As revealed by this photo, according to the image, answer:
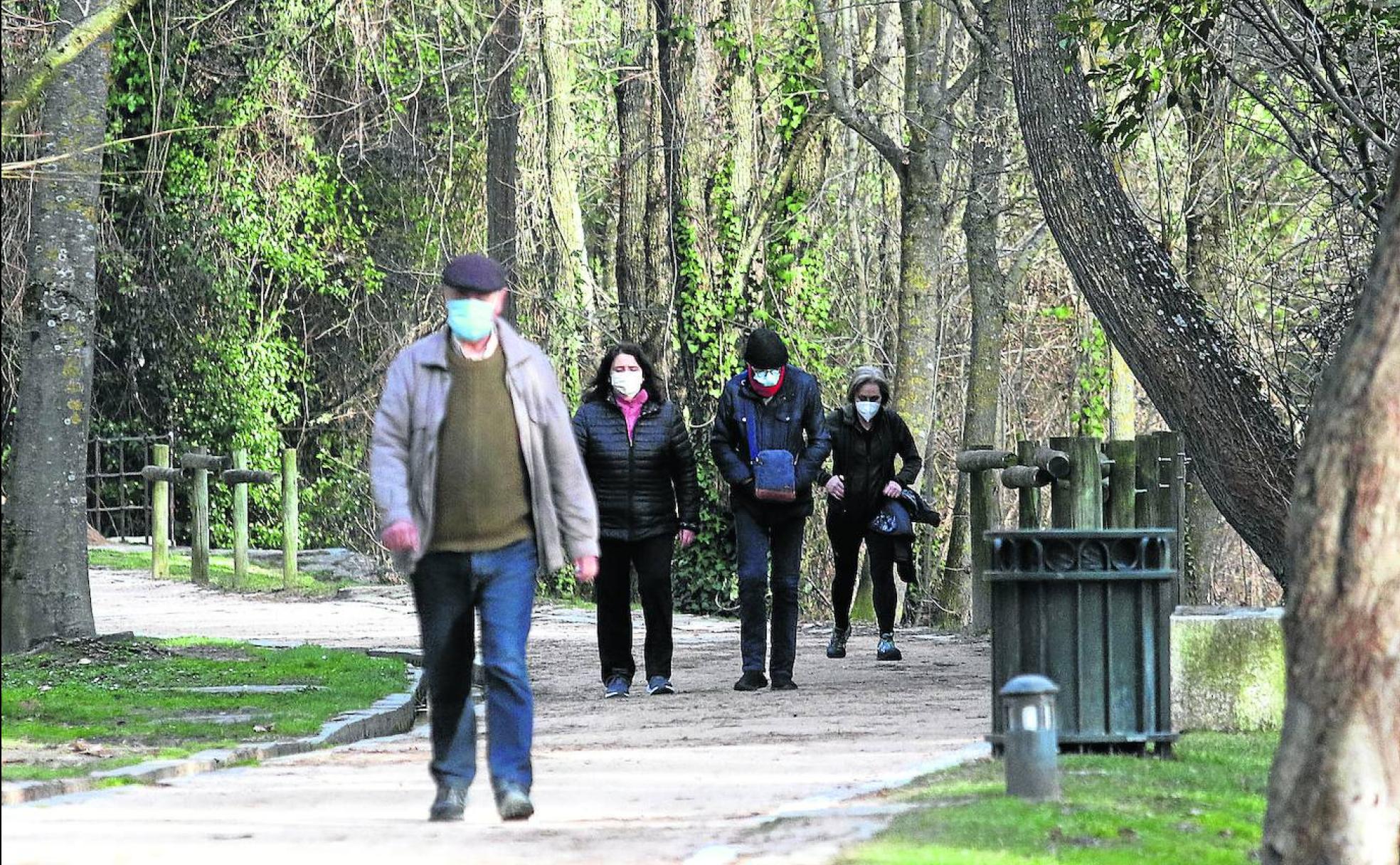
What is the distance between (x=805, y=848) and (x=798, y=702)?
5493mm

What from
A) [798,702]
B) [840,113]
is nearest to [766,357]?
[798,702]

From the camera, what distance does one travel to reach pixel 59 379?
1384 centimetres

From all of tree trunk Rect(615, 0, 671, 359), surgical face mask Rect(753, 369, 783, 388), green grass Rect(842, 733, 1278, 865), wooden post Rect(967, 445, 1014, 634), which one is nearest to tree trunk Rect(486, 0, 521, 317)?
tree trunk Rect(615, 0, 671, 359)

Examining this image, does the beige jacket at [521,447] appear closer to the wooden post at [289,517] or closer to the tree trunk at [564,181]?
the wooden post at [289,517]

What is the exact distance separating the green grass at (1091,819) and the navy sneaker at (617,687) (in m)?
4.15

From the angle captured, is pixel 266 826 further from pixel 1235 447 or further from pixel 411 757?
pixel 1235 447

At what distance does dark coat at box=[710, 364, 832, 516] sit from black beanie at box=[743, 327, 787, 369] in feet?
0.48

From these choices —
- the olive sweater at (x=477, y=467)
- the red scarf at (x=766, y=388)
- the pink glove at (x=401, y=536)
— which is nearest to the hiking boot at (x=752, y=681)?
the red scarf at (x=766, y=388)

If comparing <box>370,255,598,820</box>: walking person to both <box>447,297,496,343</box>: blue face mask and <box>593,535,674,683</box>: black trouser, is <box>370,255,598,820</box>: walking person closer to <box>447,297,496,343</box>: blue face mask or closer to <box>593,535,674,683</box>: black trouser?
<box>447,297,496,343</box>: blue face mask

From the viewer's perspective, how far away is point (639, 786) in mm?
8812

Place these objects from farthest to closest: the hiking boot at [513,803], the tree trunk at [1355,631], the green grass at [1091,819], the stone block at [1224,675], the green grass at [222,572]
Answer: the green grass at [222,572] < the stone block at [1224,675] < the hiking boot at [513,803] < the tree trunk at [1355,631] < the green grass at [1091,819]

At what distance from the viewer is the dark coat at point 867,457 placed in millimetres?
14688

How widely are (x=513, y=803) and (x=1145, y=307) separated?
709 centimetres

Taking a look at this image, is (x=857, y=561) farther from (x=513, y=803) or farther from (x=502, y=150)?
(x=502, y=150)
